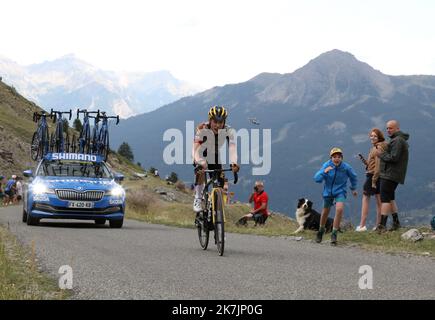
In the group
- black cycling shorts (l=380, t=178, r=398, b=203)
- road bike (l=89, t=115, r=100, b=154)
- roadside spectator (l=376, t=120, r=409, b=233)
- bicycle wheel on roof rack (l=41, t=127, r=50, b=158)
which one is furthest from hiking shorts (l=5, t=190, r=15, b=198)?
black cycling shorts (l=380, t=178, r=398, b=203)

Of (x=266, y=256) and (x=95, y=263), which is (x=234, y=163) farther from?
(x=95, y=263)

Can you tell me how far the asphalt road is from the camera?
622 centimetres

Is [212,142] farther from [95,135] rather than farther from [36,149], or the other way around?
[95,135]

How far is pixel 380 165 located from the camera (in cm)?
1289

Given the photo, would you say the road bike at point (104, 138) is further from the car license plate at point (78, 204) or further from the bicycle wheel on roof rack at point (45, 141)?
the car license plate at point (78, 204)

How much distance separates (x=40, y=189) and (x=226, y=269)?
827 cm

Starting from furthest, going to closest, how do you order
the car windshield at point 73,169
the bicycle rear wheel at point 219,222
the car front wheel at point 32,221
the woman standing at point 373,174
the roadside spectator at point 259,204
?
the roadside spectator at point 259,204, the car windshield at point 73,169, the car front wheel at point 32,221, the woman standing at point 373,174, the bicycle rear wheel at point 219,222

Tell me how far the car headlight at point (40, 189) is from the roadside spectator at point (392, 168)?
752cm

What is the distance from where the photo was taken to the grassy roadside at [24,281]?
578 cm

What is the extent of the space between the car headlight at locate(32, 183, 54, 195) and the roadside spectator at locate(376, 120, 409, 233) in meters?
7.52

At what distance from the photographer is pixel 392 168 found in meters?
12.6

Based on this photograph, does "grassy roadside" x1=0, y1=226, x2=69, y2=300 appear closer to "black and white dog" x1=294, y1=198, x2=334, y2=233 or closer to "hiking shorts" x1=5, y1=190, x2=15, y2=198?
"black and white dog" x1=294, y1=198, x2=334, y2=233

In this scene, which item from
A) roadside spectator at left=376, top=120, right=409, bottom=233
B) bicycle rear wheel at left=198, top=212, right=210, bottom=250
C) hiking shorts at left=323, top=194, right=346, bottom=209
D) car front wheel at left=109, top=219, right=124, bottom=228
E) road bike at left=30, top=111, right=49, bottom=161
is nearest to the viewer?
bicycle rear wheel at left=198, top=212, right=210, bottom=250

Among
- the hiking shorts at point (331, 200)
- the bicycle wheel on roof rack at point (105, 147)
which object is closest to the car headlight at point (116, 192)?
the hiking shorts at point (331, 200)
